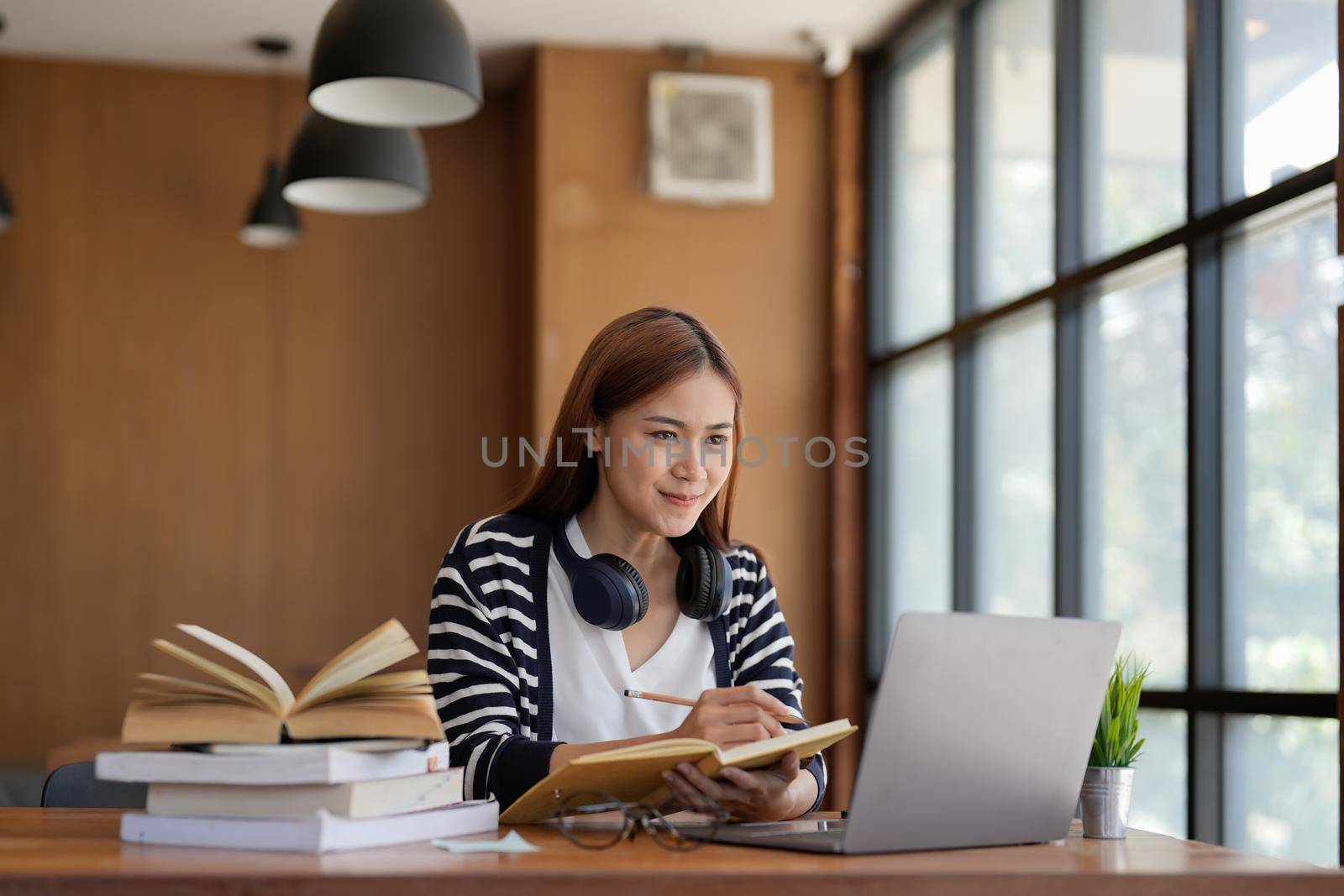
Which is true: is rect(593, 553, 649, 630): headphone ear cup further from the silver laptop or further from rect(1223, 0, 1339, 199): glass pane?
rect(1223, 0, 1339, 199): glass pane

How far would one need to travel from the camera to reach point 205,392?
196 inches

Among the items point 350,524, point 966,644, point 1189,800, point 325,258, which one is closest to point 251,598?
point 350,524

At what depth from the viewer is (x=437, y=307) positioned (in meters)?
5.14

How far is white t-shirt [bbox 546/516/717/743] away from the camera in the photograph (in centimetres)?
181

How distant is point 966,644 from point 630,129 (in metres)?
3.72

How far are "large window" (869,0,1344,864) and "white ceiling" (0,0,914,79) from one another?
361mm

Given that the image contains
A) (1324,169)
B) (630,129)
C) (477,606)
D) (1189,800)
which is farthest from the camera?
(630,129)

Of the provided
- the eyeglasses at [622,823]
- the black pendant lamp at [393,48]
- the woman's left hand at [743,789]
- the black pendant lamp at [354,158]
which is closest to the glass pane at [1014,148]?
the black pendant lamp at [354,158]

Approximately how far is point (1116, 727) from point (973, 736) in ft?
0.96

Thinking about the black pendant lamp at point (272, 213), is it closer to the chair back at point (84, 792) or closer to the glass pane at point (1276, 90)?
the glass pane at point (1276, 90)

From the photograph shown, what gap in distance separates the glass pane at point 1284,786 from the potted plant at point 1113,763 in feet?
3.77

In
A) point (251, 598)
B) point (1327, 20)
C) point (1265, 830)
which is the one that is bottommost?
point (1265, 830)

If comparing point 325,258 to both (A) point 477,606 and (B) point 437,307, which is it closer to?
(B) point 437,307

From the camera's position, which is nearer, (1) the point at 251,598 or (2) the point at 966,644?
(2) the point at 966,644
